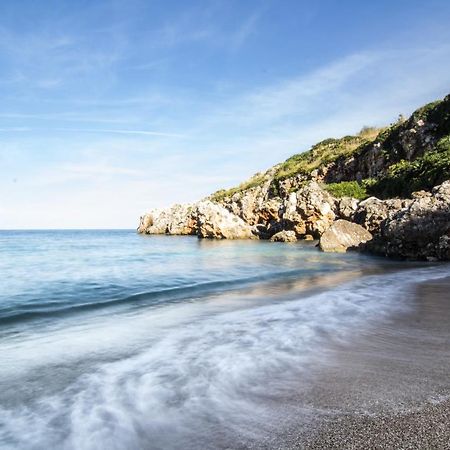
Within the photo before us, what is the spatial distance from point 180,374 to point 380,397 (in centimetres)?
222

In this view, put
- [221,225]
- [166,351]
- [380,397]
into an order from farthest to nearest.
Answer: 1. [221,225]
2. [166,351]
3. [380,397]

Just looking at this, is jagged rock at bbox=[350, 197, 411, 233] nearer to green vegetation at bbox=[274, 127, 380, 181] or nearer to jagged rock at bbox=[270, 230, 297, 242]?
jagged rock at bbox=[270, 230, 297, 242]

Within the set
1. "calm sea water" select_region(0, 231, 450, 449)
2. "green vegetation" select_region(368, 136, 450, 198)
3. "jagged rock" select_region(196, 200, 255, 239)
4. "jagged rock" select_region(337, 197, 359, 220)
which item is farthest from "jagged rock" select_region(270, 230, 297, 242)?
"calm sea water" select_region(0, 231, 450, 449)

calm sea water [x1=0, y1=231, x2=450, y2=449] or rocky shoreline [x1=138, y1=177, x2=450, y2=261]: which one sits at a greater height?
rocky shoreline [x1=138, y1=177, x2=450, y2=261]

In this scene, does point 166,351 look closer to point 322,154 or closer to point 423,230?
point 423,230

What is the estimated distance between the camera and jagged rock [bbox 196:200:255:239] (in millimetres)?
39094

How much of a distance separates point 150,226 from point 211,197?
12.1m

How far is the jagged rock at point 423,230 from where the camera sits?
49.4 feet

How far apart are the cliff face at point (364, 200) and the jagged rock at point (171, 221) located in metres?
0.15

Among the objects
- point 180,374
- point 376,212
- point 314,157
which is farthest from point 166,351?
point 314,157

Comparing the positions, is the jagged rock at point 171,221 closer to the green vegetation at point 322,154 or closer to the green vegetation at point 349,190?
the green vegetation at point 322,154

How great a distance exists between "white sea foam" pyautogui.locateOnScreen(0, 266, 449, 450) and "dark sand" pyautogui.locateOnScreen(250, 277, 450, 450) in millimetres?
289

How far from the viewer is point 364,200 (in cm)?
2958

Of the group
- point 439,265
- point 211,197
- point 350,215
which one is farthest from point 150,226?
point 439,265
